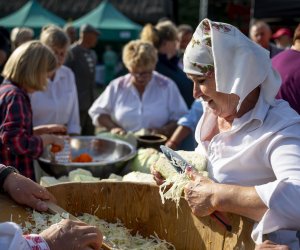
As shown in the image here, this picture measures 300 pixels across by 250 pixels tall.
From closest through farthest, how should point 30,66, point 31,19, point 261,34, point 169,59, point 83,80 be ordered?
point 30,66, point 169,59, point 83,80, point 261,34, point 31,19

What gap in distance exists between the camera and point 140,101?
14.7 ft

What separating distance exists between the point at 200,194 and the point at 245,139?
31 cm

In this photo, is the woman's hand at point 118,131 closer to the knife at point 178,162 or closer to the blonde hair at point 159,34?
the blonde hair at point 159,34

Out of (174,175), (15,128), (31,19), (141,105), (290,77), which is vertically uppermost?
(290,77)

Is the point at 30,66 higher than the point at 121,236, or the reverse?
the point at 30,66

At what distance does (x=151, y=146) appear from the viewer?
390cm

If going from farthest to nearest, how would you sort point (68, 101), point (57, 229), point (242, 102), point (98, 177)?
1. point (68, 101)
2. point (98, 177)
3. point (242, 102)
4. point (57, 229)

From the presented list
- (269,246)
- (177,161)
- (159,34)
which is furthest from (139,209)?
(159,34)

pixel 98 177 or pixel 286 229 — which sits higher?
pixel 286 229

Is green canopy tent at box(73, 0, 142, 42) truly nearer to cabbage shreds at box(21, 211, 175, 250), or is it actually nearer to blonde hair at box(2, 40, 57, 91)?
blonde hair at box(2, 40, 57, 91)

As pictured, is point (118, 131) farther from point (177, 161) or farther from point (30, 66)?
point (177, 161)

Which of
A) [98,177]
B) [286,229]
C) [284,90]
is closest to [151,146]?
[98,177]

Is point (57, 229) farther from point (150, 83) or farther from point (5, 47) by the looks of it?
point (5, 47)

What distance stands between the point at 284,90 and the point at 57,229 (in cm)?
155
